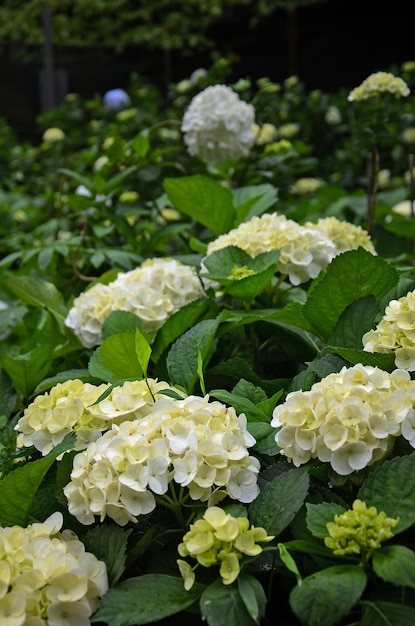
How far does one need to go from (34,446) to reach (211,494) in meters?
0.23

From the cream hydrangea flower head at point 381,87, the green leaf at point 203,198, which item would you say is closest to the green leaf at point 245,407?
the green leaf at point 203,198

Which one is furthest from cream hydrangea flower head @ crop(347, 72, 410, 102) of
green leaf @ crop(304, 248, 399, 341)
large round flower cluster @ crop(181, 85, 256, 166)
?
green leaf @ crop(304, 248, 399, 341)

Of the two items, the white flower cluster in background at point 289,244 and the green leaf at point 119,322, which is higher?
the white flower cluster in background at point 289,244

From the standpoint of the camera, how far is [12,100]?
7137 millimetres

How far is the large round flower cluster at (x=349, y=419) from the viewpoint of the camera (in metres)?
0.71

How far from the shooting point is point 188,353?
0.95 meters

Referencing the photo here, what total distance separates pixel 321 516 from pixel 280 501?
0.14ft

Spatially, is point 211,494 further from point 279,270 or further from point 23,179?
point 23,179

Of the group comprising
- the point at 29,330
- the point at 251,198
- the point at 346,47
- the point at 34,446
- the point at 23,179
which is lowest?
the point at 346,47

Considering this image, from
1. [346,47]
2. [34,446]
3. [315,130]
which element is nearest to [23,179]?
[315,130]

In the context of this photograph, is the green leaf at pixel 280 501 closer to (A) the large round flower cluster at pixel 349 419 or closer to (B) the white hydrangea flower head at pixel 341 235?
(A) the large round flower cluster at pixel 349 419

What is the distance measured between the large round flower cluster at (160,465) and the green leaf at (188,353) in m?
0.17

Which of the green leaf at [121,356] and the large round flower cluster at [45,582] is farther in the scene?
the green leaf at [121,356]

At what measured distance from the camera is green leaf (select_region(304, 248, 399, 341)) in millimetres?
971
